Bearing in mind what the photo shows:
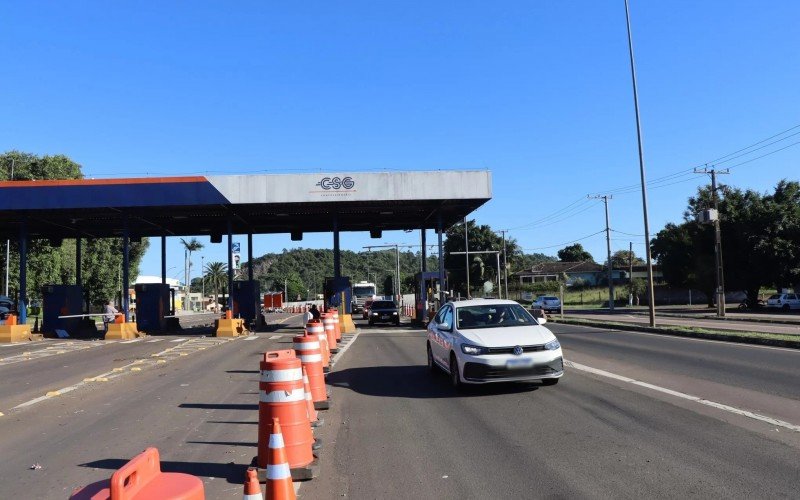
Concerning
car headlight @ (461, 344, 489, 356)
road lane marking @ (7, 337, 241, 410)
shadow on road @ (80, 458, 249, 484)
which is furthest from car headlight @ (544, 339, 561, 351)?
road lane marking @ (7, 337, 241, 410)

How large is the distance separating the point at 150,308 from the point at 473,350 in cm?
2505

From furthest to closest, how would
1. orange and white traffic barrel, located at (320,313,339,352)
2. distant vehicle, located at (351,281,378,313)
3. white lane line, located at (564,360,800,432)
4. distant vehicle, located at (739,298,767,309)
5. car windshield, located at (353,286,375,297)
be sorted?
car windshield, located at (353,286,375,297) → distant vehicle, located at (351,281,378,313) → distant vehicle, located at (739,298,767,309) → orange and white traffic barrel, located at (320,313,339,352) → white lane line, located at (564,360,800,432)

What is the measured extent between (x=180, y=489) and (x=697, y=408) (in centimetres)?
745

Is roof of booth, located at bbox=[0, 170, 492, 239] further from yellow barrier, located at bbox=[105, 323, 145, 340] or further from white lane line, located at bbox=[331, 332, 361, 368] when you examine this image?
white lane line, located at bbox=[331, 332, 361, 368]

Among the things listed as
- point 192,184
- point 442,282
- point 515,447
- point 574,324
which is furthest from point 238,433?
point 574,324

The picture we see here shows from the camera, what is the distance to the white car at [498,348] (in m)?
9.73

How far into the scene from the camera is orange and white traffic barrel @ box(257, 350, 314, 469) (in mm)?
6117

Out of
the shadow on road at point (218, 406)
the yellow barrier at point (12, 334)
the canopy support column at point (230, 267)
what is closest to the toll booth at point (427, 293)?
the canopy support column at point (230, 267)

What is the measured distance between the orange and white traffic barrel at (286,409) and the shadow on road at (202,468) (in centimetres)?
32

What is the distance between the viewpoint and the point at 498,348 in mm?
9750

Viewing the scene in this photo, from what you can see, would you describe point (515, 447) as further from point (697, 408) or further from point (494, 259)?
point (494, 259)

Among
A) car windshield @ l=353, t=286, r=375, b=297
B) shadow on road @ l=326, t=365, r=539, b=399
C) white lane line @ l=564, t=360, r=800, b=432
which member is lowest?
shadow on road @ l=326, t=365, r=539, b=399

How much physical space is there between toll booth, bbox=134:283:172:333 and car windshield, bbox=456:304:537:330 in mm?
23397

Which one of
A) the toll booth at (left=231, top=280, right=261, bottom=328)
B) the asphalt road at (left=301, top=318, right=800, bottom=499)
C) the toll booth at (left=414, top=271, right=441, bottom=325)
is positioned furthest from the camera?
the toll booth at (left=414, top=271, right=441, bottom=325)
